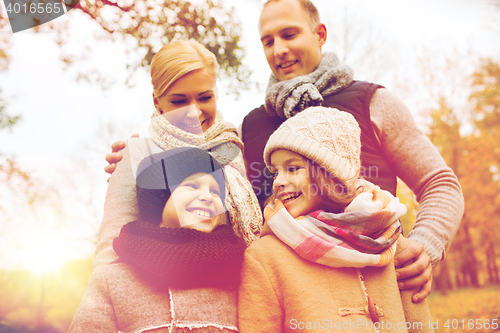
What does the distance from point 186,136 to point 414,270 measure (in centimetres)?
113

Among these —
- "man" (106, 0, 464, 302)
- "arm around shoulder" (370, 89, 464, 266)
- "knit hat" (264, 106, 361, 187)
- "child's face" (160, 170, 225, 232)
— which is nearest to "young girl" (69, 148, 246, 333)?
"child's face" (160, 170, 225, 232)

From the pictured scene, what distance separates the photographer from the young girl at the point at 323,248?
1057 mm

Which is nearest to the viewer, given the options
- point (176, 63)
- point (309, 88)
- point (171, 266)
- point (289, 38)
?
point (171, 266)

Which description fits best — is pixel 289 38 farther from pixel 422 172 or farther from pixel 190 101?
pixel 422 172

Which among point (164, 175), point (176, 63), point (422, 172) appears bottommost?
point (422, 172)

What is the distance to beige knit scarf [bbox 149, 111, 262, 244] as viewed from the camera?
1.29 m

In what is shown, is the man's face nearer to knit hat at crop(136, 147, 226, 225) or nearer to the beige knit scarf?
the beige knit scarf

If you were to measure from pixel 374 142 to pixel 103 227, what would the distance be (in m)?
1.38

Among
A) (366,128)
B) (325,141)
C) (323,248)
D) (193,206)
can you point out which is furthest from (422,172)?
Answer: (193,206)

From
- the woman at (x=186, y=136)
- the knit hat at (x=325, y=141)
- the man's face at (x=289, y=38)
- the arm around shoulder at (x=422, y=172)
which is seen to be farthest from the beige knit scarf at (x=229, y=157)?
the arm around shoulder at (x=422, y=172)

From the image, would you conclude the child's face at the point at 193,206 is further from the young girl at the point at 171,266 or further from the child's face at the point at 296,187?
the child's face at the point at 296,187

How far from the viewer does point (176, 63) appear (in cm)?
136

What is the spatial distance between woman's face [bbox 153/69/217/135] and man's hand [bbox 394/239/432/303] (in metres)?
1.07

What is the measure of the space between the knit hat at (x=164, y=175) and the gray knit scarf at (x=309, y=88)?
582mm
